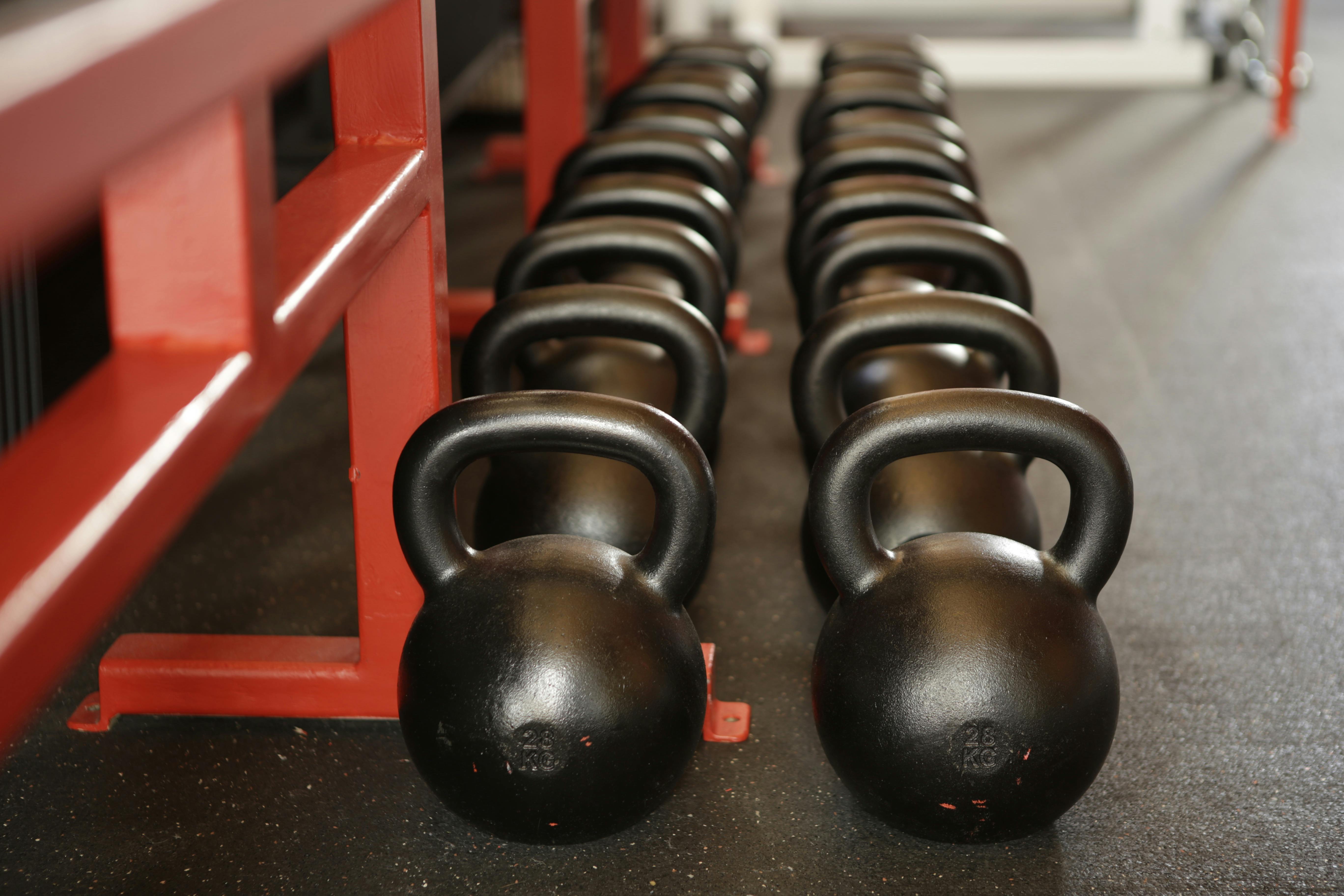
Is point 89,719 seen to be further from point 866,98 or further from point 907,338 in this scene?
point 866,98

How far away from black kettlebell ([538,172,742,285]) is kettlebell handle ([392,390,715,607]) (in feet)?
2.81

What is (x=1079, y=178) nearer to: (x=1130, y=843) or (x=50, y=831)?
(x=1130, y=843)

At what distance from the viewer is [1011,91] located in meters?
6.05

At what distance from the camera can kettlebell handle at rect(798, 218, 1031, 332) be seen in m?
1.91

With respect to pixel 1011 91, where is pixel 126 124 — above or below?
above

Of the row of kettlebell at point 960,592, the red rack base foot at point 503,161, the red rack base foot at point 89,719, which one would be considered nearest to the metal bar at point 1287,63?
the red rack base foot at point 503,161

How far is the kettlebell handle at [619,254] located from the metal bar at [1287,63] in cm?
369

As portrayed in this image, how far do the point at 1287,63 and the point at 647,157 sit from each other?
11.0ft

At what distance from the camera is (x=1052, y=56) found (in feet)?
20.6

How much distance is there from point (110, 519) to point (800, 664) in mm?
1231

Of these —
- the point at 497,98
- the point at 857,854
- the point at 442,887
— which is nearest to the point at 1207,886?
the point at 857,854

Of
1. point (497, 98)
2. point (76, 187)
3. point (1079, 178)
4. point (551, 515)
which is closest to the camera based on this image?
point (76, 187)

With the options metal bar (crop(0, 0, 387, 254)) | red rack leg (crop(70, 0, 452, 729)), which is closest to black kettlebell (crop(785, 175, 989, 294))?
red rack leg (crop(70, 0, 452, 729))

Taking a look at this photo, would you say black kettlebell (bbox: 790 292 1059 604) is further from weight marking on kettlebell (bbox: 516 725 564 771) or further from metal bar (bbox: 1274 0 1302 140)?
metal bar (bbox: 1274 0 1302 140)
